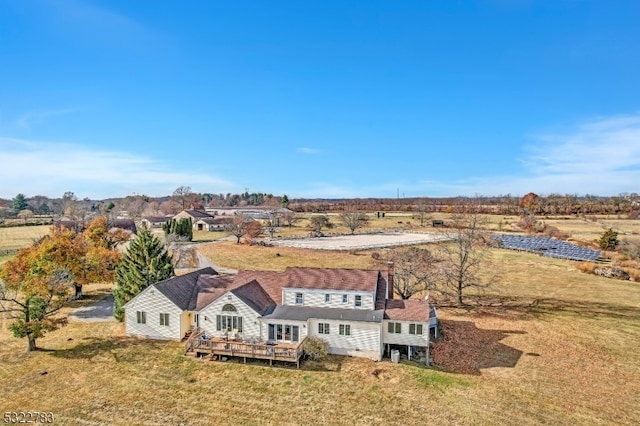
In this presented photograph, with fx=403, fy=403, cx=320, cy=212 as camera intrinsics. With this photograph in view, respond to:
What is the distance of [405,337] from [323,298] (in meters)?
5.91

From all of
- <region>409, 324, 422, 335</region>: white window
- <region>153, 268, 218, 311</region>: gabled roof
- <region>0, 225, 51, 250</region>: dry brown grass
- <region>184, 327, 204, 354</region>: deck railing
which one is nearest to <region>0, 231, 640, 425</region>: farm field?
<region>184, 327, 204, 354</region>: deck railing

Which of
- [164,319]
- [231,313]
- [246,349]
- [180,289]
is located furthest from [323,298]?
[164,319]

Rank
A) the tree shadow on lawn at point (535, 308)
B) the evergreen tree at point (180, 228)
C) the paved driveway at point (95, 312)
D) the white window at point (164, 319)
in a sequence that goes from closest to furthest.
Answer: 1. the white window at point (164, 319)
2. the paved driveway at point (95, 312)
3. the tree shadow on lawn at point (535, 308)
4. the evergreen tree at point (180, 228)

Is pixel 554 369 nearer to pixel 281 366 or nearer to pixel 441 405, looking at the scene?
pixel 441 405

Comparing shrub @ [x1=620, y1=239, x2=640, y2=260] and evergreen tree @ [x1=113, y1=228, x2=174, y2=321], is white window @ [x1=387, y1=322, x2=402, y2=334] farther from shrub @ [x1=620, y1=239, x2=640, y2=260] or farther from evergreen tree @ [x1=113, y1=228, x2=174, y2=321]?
shrub @ [x1=620, y1=239, x2=640, y2=260]

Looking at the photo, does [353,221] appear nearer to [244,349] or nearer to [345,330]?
[345,330]

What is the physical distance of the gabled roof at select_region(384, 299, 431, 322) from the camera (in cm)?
2516

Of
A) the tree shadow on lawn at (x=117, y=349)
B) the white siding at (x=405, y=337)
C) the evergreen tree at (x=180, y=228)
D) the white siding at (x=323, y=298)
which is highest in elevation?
the evergreen tree at (x=180, y=228)

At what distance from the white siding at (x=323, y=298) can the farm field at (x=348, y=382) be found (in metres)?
3.77

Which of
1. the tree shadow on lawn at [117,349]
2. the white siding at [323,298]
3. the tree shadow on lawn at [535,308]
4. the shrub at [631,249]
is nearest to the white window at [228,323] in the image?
the tree shadow on lawn at [117,349]

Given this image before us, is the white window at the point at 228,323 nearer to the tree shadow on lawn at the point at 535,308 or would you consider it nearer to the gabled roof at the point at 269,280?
the gabled roof at the point at 269,280

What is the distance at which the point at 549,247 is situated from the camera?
7275cm

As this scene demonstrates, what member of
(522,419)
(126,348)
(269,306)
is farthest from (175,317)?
(522,419)

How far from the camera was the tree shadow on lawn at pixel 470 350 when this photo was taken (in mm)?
24344
